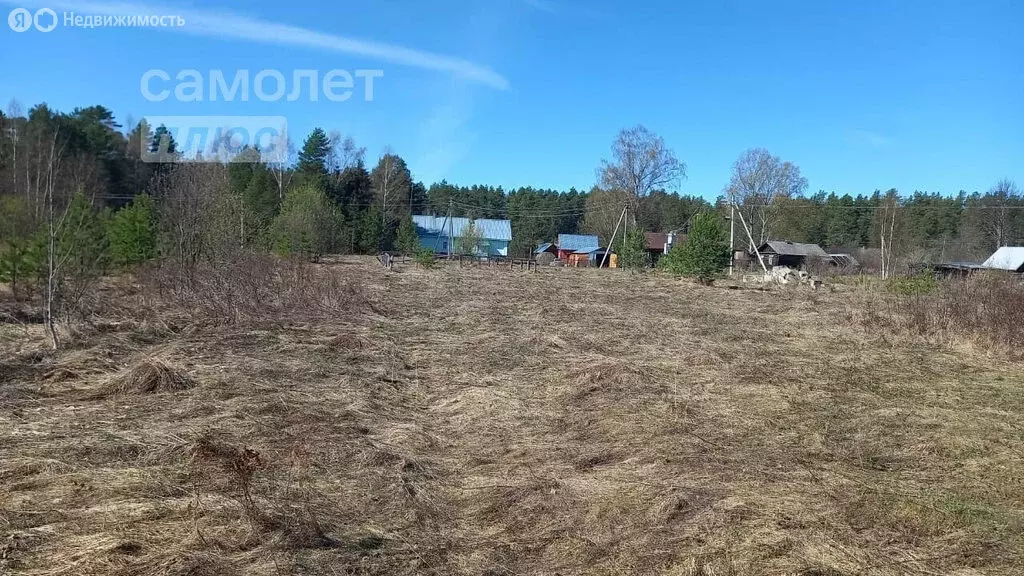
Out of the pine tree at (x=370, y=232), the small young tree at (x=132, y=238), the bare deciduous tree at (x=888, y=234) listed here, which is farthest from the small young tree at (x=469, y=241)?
the small young tree at (x=132, y=238)

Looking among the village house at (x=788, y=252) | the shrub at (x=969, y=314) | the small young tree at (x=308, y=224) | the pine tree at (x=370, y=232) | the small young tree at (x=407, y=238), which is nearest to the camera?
the shrub at (x=969, y=314)

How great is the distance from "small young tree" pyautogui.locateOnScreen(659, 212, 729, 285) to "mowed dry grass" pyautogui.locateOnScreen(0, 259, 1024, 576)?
51.5 feet

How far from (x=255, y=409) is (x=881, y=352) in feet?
32.1

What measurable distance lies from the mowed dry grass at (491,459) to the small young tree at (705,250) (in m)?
15.7

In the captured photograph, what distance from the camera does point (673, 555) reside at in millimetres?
3270

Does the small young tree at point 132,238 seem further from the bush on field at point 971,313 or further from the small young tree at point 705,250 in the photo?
the small young tree at point 705,250

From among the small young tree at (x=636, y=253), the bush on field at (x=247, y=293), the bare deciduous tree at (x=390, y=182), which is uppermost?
the bare deciduous tree at (x=390, y=182)

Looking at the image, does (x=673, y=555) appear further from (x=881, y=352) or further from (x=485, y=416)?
(x=881, y=352)

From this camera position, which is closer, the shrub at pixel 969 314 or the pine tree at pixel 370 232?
the shrub at pixel 969 314

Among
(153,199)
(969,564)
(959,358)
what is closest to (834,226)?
(959,358)

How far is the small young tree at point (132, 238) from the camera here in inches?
544

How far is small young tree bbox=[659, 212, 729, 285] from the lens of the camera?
995 inches

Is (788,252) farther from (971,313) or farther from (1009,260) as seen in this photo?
(971,313)

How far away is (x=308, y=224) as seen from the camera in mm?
31125
